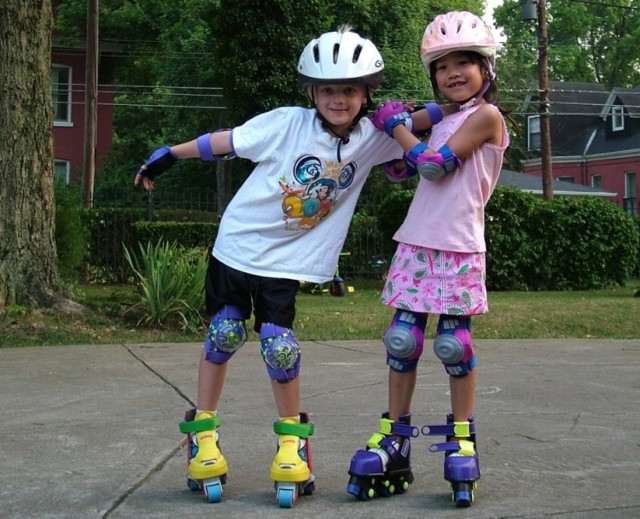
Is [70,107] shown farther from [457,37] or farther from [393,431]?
[393,431]

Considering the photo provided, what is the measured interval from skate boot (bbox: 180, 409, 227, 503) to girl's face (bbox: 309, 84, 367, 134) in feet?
3.90

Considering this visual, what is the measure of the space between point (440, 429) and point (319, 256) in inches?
30.9

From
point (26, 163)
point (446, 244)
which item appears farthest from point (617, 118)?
point (446, 244)

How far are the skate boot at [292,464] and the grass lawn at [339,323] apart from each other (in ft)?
16.7

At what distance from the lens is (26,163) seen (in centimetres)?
896

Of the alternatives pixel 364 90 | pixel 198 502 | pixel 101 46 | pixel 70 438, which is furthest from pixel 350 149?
pixel 101 46

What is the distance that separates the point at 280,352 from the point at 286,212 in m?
0.53

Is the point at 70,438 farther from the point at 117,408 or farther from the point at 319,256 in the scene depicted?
the point at 319,256

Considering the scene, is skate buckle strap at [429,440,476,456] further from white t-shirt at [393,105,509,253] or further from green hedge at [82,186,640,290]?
green hedge at [82,186,640,290]

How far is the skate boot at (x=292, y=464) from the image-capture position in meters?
3.23

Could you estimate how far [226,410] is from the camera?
511cm

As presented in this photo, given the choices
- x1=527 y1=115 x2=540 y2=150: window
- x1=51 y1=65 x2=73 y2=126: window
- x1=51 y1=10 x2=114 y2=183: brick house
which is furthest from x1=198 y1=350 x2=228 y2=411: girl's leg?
x1=527 y1=115 x2=540 y2=150: window

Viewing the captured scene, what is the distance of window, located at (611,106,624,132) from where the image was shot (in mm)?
44906

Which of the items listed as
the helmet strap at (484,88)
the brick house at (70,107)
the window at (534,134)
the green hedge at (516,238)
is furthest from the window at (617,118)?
the helmet strap at (484,88)
